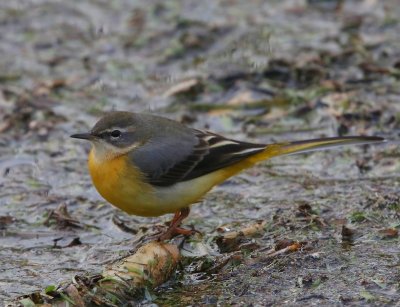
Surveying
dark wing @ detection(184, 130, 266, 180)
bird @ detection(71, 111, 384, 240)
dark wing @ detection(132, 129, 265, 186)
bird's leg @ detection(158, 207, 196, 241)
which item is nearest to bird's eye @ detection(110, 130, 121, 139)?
bird @ detection(71, 111, 384, 240)

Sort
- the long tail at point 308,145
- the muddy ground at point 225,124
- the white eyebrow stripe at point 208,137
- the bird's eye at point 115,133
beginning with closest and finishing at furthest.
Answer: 1. the muddy ground at point 225,124
2. the bird's eye at point 115,133
3. the white eyebrow stripe at point 208,137
4. the long tail at point 308,145

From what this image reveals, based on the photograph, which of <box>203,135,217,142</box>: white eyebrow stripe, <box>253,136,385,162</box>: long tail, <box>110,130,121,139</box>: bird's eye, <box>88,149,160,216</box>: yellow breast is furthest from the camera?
<box>253,136,385,162</box>: long tail

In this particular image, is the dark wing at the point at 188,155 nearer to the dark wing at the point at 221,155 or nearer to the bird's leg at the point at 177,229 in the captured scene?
the dark wing at the point at 221,155

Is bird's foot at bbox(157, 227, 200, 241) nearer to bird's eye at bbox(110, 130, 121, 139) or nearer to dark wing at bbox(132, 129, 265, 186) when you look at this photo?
dark wing at bbox(132, 129, 265, 186)

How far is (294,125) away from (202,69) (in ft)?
7.42

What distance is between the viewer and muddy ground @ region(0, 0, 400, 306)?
7.36 m

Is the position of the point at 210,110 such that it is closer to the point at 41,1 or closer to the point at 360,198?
the point at 360,198

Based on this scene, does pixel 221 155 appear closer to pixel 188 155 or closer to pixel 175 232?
pixel 188 155

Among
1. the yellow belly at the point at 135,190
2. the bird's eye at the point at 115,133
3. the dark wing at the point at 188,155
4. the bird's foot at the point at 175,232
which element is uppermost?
the bird's eye at the point at 115,133

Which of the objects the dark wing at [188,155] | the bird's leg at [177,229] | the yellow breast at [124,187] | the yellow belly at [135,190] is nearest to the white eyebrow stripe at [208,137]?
the dark wing at [188,155]

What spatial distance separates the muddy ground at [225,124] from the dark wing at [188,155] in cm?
66

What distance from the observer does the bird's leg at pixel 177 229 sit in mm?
7980

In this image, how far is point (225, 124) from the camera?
11141mm

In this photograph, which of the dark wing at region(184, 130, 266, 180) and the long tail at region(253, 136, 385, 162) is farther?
the long tail at region(253, 136, 385, 162)
